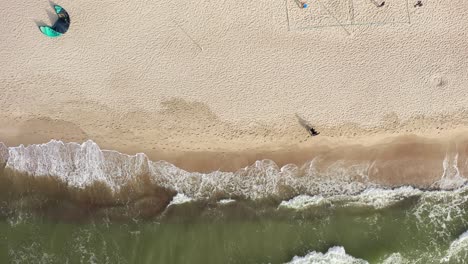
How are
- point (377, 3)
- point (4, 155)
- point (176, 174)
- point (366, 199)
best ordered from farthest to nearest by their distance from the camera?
point (4, 155) < point (176, 174) < point (366, 199) < point (377, 3)

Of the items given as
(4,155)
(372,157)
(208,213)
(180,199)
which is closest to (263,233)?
(208,213)

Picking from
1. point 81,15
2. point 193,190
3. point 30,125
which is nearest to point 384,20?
point 193,190

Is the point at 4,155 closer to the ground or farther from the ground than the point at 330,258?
farther from the ground

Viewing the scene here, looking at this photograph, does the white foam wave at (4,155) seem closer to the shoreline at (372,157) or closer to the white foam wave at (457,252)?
the shoreline at (372,157)

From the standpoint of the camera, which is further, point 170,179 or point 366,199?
point 170,179

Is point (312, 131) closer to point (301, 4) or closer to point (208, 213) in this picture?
point (301, 4)

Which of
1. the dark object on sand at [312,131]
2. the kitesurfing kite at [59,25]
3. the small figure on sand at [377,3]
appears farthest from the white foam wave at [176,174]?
the small figure on sand at [377,3]

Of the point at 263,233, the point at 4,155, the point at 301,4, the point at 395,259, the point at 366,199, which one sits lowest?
the point at 395,259

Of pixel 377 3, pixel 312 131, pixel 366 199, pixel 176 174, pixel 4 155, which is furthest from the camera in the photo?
pixel 4 155
